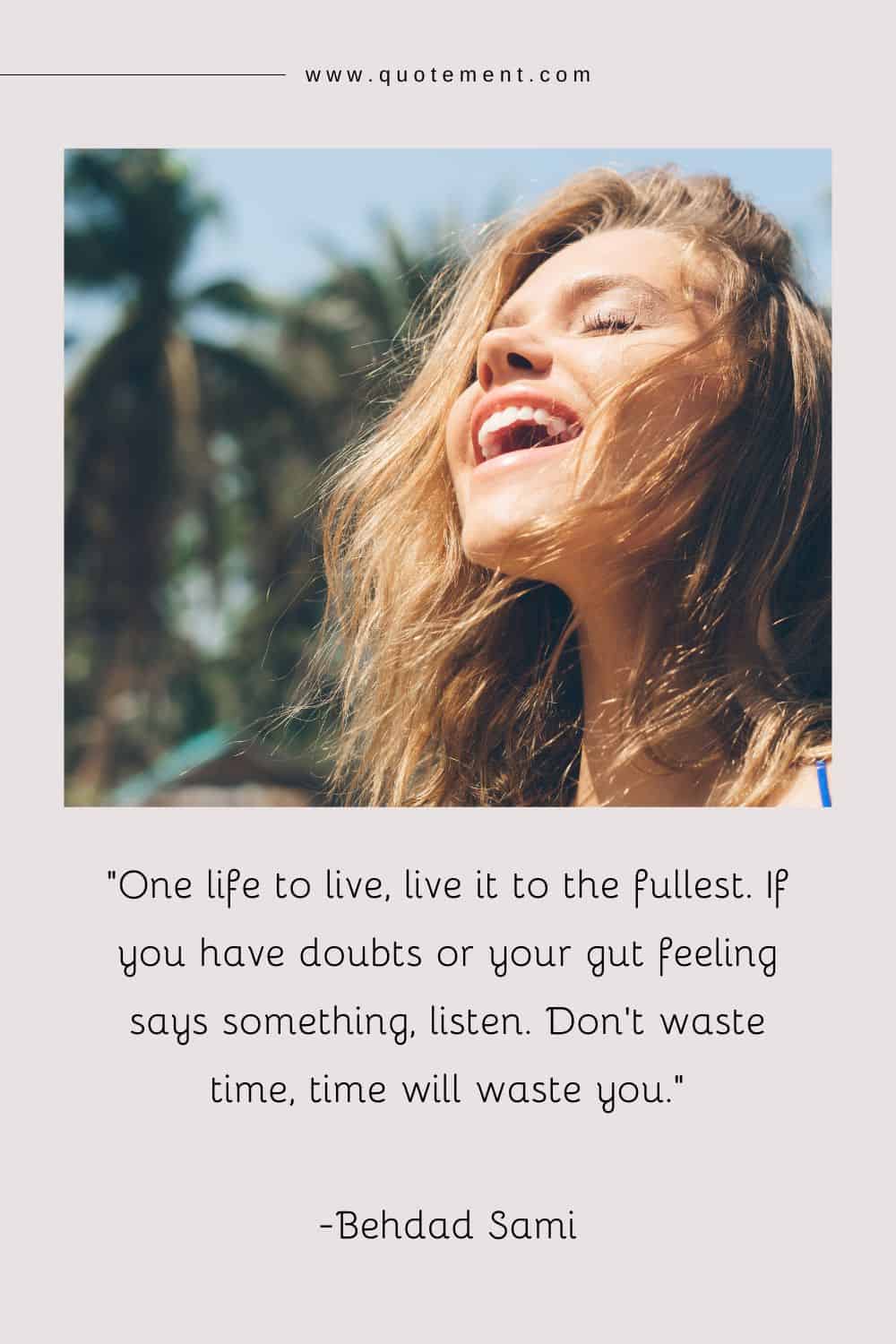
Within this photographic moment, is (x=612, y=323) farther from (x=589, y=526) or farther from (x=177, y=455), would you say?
(x=177, y=455)

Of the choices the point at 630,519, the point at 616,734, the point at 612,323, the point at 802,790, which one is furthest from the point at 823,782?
the point at 612,323

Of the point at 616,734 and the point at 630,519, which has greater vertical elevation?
the point at 630,519

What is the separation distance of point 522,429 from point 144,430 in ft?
41.2

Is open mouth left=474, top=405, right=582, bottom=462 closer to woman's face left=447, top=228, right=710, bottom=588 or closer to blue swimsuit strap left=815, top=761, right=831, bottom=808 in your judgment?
woman's face left=447, top=228, right=710, bottom=588

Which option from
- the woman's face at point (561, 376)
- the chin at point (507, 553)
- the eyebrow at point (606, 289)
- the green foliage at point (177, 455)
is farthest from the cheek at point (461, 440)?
the green foliage at point (177, 455)

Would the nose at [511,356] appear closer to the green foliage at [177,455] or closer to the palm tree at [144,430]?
the green foliage at [177,455]

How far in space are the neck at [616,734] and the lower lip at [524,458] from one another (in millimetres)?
261

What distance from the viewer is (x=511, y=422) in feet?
5.90

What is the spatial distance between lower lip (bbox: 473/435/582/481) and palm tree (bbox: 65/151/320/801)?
10864mm

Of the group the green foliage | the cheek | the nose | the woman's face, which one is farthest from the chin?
the green foliage

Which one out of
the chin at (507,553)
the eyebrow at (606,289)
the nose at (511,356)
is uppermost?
the eyebrow at (606,289)

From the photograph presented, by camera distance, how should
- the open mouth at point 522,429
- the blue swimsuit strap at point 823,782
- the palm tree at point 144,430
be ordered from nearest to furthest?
the blue swimsuit strap at point 823,782
the open mouth at point 522,429
the palm tree at point 144,430

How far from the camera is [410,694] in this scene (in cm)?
211

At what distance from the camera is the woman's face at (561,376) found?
1.73m
